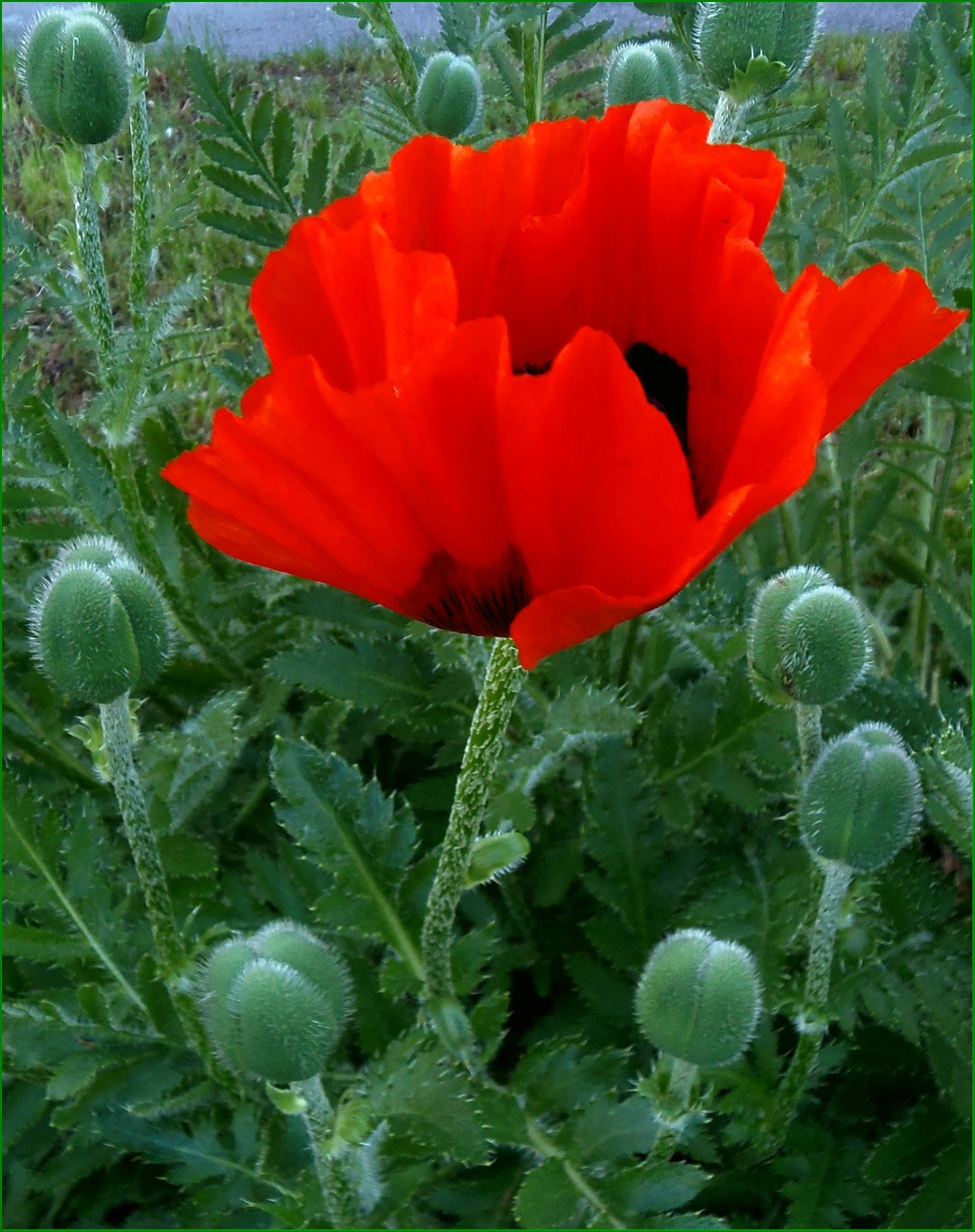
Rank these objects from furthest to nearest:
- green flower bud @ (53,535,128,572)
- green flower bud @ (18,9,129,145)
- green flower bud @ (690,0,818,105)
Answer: green flower bud @ (18,9,129,145) → green flower bud @ (690,0,818,105) → green flower bud @ (53,535,128,572)

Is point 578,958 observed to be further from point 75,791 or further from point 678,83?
point 678,83

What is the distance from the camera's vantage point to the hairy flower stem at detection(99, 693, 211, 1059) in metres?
0.95

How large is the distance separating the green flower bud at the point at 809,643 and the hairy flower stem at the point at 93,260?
79 centimetres

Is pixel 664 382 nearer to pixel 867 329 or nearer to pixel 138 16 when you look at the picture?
pixel 867 329

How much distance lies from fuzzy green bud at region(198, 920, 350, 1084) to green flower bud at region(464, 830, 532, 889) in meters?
→ 0.16

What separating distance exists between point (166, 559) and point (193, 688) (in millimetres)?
169

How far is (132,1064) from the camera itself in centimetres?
118

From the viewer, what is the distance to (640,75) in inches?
44.8

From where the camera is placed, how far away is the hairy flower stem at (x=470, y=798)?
833 millimetres

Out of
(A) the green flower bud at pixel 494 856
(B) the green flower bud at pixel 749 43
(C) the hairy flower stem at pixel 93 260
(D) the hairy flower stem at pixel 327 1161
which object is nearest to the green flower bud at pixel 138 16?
(C) the hairy flower stem at pixel 93 260

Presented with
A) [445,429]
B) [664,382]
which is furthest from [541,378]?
[664,382]

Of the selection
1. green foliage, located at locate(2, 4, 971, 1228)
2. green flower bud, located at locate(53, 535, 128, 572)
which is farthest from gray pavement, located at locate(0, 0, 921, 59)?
green flower bud, located at locate(53, 535, 128, 572)

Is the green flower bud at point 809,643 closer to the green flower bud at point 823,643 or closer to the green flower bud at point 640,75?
the green flower bud at point 823,643

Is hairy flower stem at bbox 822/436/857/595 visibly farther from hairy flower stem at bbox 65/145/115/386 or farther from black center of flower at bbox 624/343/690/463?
hairy flower stem at bbox 65/145/115/386
